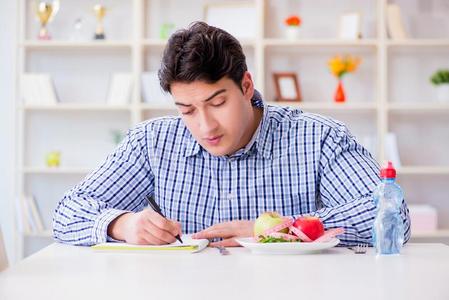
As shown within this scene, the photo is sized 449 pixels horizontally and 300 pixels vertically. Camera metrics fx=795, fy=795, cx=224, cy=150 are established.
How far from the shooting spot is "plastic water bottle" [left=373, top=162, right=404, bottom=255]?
1704 mm

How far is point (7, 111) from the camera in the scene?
4867mm

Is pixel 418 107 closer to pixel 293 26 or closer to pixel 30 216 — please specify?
pixel 293 26

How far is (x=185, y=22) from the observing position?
15.9ft

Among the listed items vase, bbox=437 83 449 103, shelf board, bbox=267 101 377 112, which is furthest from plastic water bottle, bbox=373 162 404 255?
vase, bbox=437 83 449 103

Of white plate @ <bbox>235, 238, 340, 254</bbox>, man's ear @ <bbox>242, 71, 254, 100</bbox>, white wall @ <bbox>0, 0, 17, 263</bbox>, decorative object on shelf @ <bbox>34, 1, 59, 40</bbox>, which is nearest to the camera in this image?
white plate @ <bbox>235, 238, 340, 254</bbox>

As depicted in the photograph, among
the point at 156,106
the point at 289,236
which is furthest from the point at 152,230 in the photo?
the point at 156,106

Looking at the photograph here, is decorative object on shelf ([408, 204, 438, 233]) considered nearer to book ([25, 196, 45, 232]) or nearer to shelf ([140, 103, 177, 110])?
shelf ([140, 103, 177, 110])

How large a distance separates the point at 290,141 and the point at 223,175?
0.22 m

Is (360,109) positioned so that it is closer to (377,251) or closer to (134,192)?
(134,192)

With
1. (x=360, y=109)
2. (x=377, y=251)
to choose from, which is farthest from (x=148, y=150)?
(x=360, y=109)

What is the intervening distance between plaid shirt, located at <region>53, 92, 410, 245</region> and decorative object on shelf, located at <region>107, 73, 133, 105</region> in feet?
7.65

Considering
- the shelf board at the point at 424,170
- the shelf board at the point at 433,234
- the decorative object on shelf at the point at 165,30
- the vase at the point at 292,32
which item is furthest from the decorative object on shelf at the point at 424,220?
the decorative object on shelf at the point at 165,30

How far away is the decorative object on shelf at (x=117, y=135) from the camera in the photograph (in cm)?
475

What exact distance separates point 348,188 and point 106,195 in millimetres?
675
